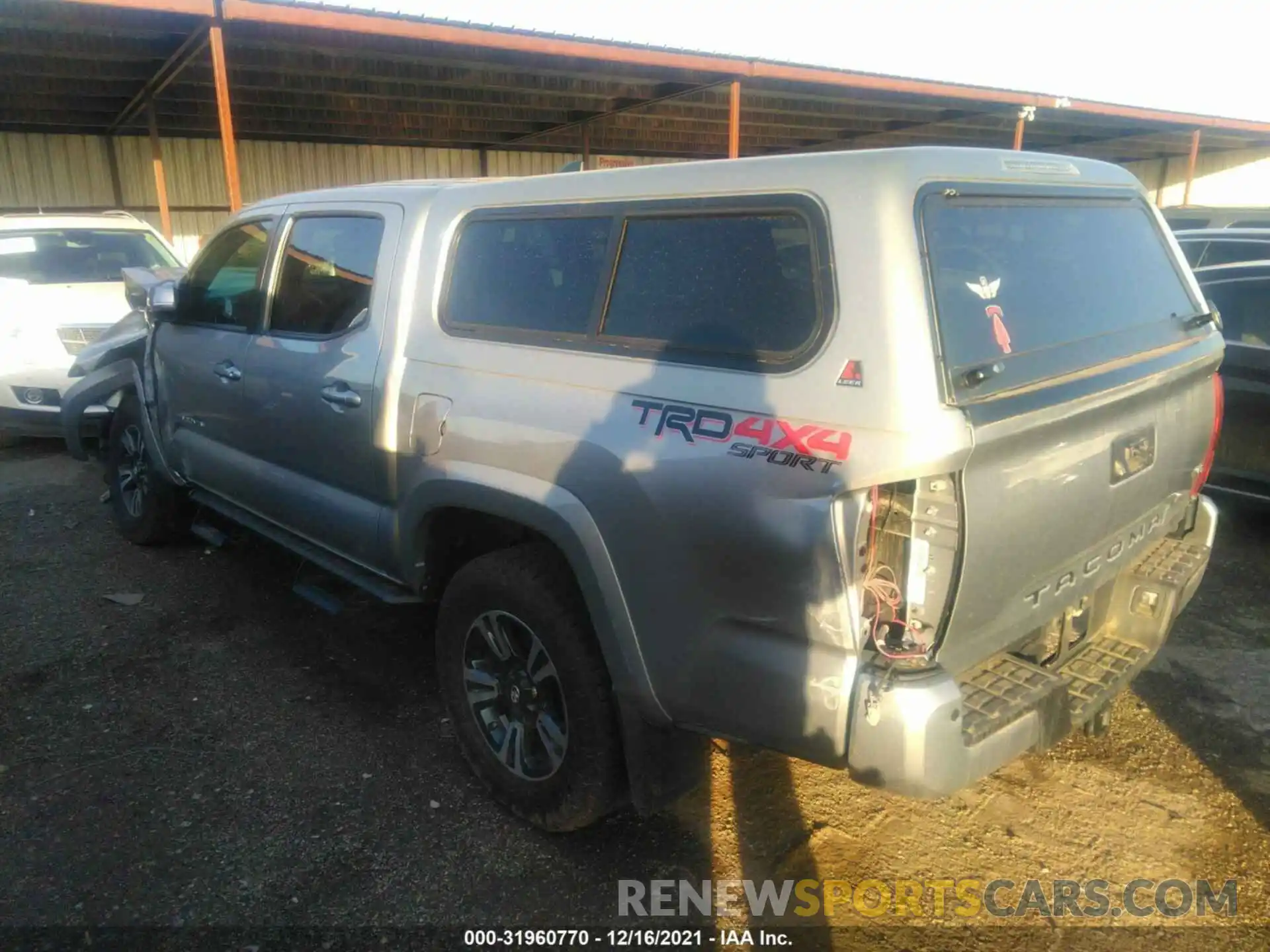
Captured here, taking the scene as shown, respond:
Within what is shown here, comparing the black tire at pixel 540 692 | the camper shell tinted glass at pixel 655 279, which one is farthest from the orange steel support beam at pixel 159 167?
the black tire at pixel 540 692

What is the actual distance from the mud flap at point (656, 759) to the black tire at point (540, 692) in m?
0.10

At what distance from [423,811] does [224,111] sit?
8404mm

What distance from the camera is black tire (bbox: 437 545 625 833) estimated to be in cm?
258

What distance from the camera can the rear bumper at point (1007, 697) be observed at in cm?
197

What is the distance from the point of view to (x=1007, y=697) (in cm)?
230

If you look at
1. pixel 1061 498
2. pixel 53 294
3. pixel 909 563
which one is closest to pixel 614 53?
pixel 53 294

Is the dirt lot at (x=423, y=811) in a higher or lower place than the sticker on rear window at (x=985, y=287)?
lower

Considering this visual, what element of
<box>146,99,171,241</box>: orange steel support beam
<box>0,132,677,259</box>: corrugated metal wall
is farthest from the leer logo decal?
<box>0,132,677,259</box>: corrugated metal wall

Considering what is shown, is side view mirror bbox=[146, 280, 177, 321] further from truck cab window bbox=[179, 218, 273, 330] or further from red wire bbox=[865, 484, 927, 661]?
red wire bbox=[865, 484, 927, 661]

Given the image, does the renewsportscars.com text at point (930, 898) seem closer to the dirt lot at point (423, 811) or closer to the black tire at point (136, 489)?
the dirt lot at point (423, 811)

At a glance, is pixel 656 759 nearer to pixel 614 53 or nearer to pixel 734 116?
pixel 614 53

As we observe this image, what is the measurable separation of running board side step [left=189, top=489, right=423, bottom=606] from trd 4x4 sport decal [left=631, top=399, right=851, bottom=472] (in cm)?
149

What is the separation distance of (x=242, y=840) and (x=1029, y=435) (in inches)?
104

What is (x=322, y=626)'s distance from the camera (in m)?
4.45
